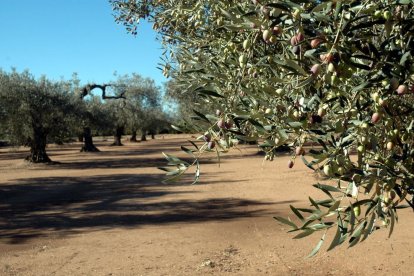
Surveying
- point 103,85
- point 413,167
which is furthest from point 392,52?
point 103,85

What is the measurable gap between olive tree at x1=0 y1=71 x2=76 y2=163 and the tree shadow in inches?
400

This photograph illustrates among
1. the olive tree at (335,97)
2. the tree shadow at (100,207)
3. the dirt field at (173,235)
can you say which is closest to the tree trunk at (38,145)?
the tree shadow at (100,207)

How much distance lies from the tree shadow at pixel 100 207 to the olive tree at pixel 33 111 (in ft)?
33.3

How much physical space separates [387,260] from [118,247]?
467 cm

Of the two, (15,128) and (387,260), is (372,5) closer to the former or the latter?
(387,260)

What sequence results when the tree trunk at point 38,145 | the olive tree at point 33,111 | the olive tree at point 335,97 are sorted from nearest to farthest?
the olive tree at point 335,97 → the olive tree at point 33,111 → the tree trunk at point 38,145

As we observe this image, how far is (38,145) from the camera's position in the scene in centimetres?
3017

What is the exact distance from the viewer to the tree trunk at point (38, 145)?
98.8 ft

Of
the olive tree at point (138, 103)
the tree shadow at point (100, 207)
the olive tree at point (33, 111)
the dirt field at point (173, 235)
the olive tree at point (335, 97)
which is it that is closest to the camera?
the olive tree at point (335, 97)

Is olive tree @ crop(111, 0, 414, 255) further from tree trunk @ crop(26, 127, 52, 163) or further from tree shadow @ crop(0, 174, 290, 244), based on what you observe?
tree trunk @ crop(26, 127, 52, 163)

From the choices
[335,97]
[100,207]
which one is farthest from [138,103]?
[335,97]

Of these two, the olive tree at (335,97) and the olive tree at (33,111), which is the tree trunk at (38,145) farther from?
the olive tree at (335,97)

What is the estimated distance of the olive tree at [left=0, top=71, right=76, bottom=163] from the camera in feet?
94.2

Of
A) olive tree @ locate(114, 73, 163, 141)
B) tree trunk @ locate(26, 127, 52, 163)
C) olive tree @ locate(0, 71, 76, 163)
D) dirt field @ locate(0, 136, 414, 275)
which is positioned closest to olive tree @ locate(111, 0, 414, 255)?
dirt field @ locate(0, 136, 414, 275)
